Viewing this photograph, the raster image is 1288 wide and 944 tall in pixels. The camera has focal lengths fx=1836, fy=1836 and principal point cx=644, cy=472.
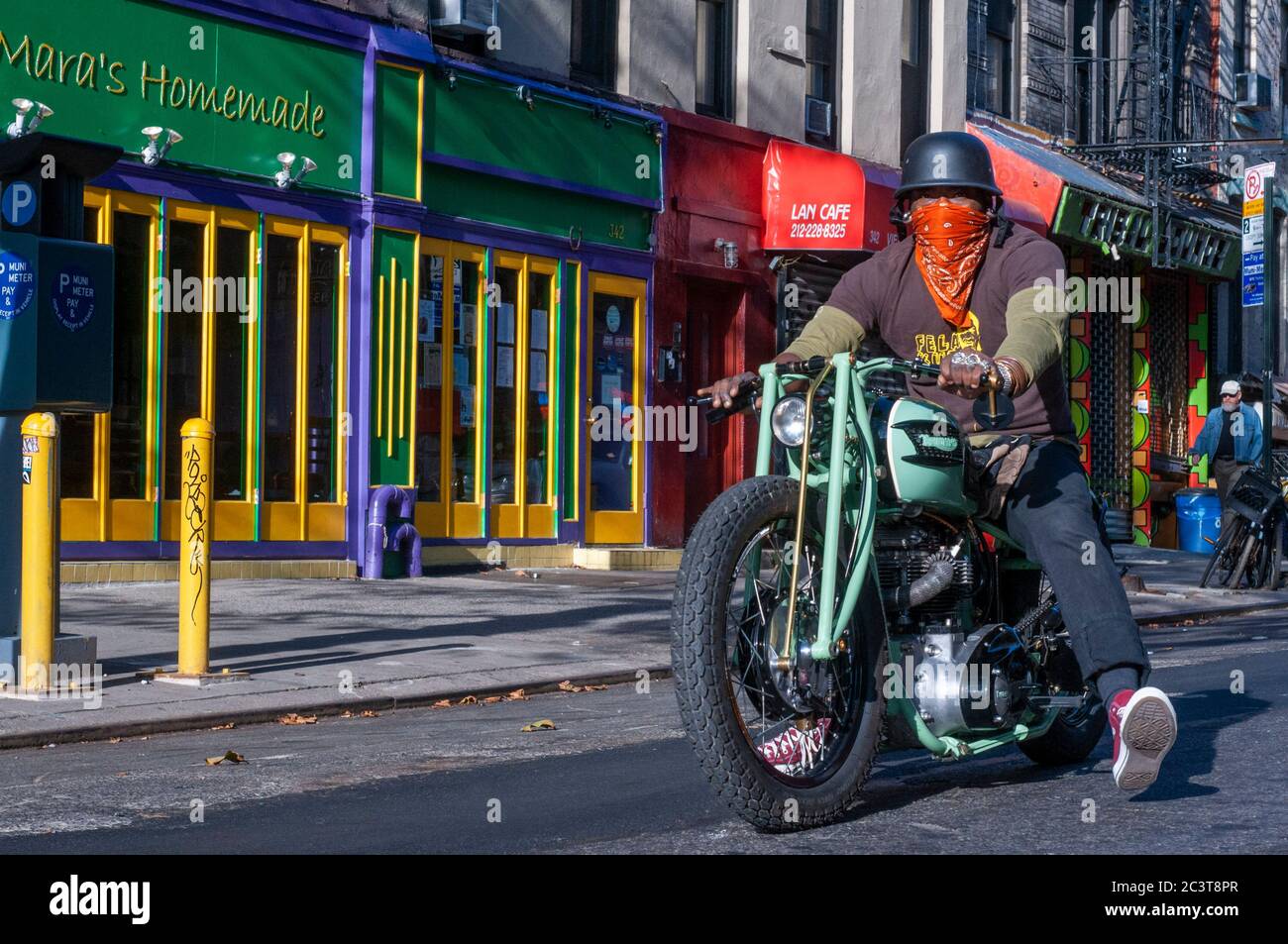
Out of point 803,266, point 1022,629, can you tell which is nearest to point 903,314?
point 1022,629

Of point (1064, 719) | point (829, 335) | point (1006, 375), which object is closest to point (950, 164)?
Result: point (829, 335)

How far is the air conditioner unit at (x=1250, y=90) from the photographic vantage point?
30281 mm

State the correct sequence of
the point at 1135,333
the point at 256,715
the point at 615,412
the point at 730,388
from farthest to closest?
the point at 1135,333, the point at 615,412, the point at 256,715, the point at 730,388

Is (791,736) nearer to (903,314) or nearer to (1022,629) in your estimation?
(1022,629)

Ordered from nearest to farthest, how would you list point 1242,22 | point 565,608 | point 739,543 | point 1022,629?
point 739,543 → point 1022,629 → point 565,608 → point 1242,22

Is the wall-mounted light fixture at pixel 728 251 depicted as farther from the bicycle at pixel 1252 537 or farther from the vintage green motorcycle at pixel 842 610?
the vintage green motorcycle at pixel 842 610

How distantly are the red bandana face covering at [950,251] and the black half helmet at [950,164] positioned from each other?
0.08 metres

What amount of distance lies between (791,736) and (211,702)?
4294mm

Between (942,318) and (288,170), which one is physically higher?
(288,170)

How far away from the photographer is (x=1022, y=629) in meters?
5.64

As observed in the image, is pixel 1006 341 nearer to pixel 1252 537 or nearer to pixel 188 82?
pixel 188 82

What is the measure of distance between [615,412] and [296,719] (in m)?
10.3

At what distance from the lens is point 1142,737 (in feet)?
16.8

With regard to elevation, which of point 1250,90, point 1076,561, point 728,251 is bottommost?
point 1076,561
